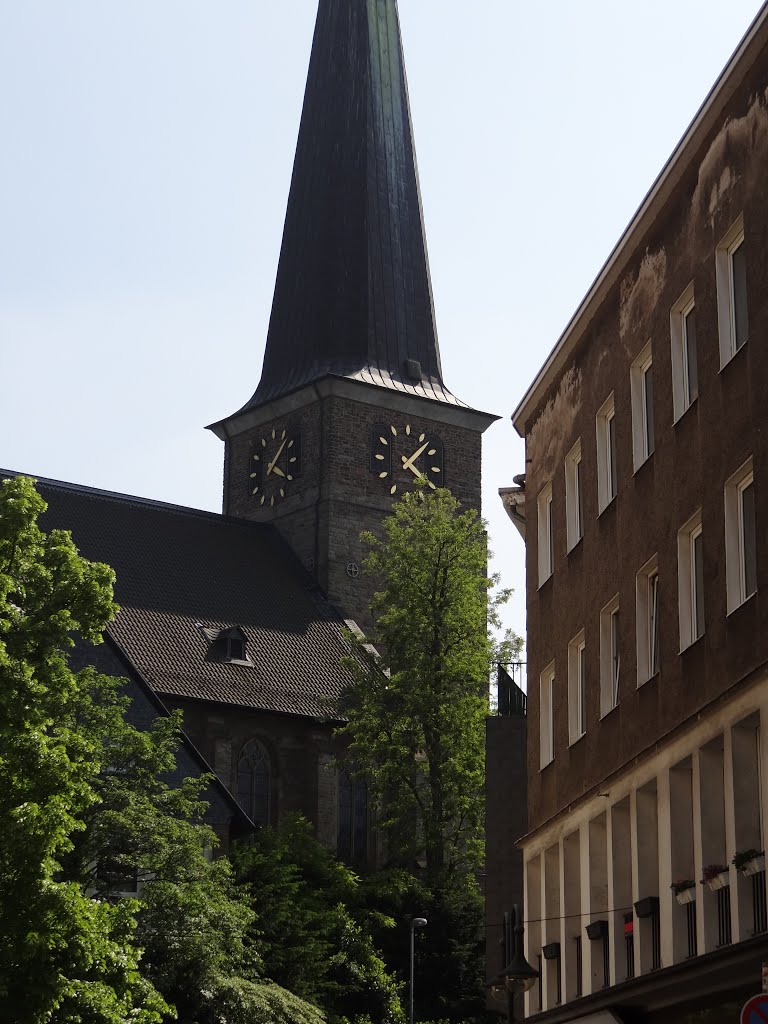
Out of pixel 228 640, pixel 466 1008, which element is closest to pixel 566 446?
pixel 466 1008

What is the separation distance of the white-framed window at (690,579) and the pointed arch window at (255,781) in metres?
38.1

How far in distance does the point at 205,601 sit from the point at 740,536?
42910 mm

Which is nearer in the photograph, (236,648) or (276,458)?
(236,648)

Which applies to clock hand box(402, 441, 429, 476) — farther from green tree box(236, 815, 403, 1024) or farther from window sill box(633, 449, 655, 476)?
window sill box(633, 449, 655, 476)

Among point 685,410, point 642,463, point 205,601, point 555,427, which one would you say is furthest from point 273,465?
point 685,410

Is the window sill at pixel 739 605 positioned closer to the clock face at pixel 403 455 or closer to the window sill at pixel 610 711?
the window sill at pixel 610 711

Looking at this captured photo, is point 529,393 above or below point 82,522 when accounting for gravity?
below

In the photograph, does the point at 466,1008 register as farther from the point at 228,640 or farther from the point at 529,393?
the point at 529,393

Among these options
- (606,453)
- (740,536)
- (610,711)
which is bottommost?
(610,711)

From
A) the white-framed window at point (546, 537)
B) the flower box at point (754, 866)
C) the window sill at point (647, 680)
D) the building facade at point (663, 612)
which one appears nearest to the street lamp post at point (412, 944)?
the building facade at point (663, 612)

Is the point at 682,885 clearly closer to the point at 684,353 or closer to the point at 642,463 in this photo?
the point at 642,463

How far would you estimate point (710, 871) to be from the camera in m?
17.0

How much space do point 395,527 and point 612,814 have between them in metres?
31.0

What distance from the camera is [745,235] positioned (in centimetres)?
1716
